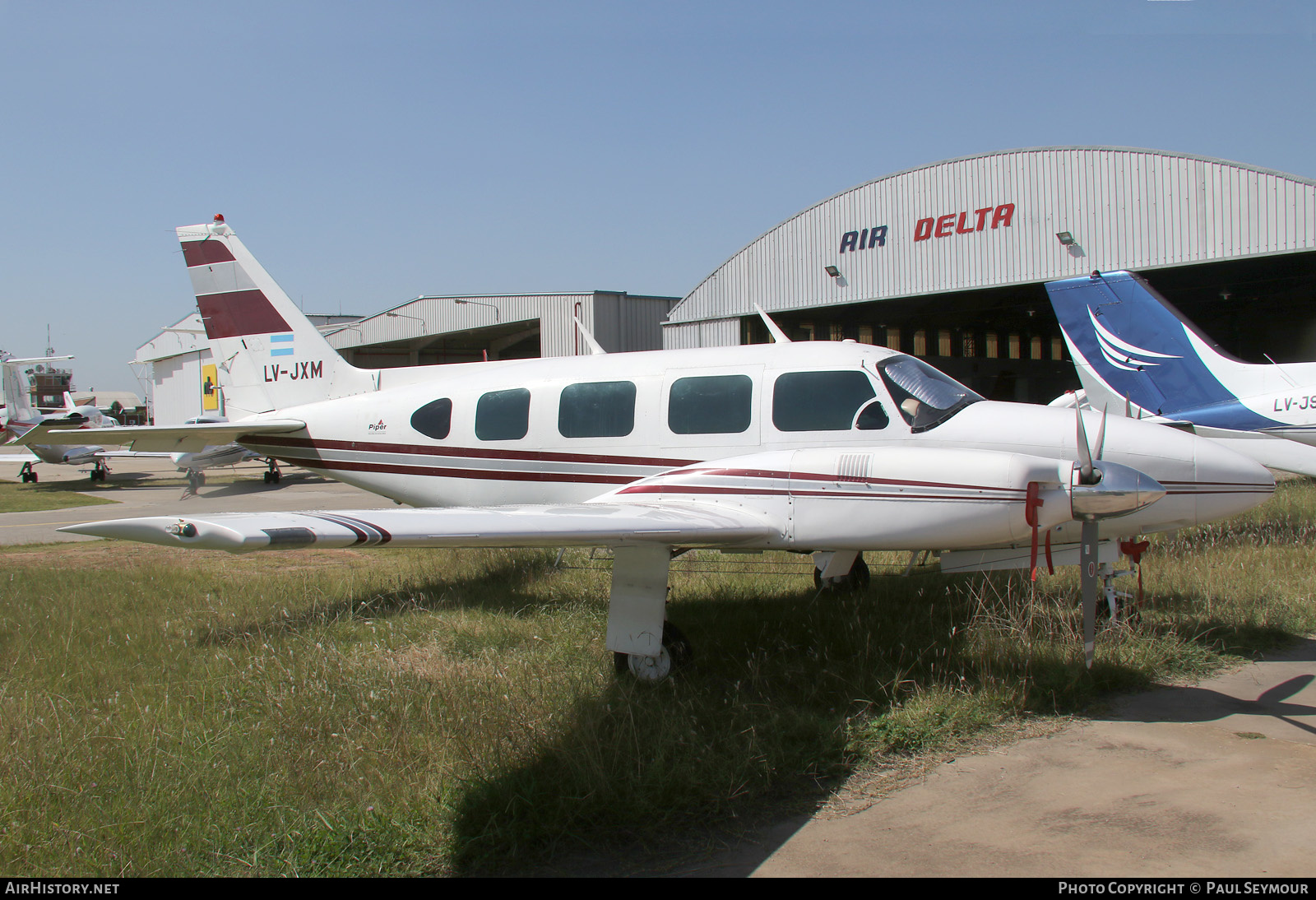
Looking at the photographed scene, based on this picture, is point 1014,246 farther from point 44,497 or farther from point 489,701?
point 44,497

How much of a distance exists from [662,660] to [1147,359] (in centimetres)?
1106

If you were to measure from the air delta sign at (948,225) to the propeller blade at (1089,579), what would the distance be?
1764cm

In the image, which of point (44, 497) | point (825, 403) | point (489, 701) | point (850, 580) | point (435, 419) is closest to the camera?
point (489, 701)

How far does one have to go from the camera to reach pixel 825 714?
5.06 metres

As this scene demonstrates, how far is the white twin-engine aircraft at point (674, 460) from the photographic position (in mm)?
5023

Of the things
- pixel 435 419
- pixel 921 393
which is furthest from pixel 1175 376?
pixel 435 419

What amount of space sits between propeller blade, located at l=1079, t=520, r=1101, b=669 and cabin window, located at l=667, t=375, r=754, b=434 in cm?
264

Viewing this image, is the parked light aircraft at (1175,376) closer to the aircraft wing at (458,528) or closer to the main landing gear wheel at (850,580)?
the main landing gear wheel at (850,580)

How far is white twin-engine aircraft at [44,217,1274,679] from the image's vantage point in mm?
5023

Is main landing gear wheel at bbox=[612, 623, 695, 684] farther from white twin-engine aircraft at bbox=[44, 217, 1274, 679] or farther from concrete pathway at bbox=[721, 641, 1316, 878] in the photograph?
concrete pathway at bbox=[721, 641, 1316, 878]

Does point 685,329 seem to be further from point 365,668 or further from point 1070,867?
point 1070,867

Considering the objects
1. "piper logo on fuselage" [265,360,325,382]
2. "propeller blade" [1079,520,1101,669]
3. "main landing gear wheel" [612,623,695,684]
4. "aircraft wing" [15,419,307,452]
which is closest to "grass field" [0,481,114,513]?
"piper logo on fuselage" [265,360,325,382]

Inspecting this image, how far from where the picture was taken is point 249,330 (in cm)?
962

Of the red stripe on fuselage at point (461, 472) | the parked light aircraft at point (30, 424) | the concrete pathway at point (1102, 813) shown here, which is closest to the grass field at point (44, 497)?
the parked light aircraft at point (30, 424)
